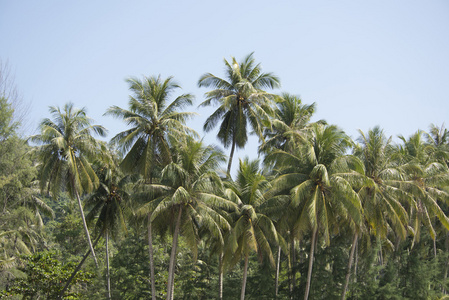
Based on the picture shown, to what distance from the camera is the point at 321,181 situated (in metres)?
22.4

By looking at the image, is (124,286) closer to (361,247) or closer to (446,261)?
(361,247)

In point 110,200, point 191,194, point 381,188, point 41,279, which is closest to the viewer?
point 191,194

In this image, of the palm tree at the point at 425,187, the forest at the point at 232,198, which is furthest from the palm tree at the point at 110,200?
the palm tree at the point at 425,187

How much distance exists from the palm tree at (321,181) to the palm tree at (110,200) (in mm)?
11800

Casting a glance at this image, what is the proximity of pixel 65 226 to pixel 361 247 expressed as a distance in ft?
81.1

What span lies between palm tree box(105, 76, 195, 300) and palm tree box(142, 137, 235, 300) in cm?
139

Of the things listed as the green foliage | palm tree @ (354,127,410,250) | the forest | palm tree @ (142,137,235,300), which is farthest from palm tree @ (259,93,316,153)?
the green foliage

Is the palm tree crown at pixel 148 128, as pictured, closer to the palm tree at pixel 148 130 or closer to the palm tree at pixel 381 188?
the palm tree at pixel 148 130

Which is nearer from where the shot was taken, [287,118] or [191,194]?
[191,194]

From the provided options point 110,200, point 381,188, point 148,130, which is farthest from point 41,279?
point 381,188

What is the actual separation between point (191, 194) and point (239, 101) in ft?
27.9

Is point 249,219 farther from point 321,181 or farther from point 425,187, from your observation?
point 425,187

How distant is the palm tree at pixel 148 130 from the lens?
2455 cm

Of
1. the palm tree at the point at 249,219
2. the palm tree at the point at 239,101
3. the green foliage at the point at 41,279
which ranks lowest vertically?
the green foliage at the point at 41,279
